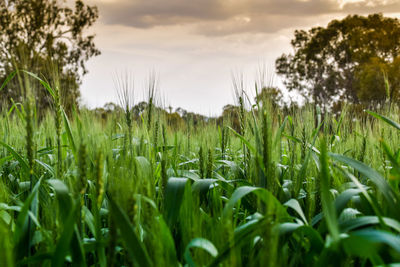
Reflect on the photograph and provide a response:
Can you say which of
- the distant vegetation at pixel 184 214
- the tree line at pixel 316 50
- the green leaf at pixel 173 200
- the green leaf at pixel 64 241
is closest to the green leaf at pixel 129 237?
the distant vegetation at pixel 184 214

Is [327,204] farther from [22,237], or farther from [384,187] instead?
A: [22,237]

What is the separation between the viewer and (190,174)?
172 cm

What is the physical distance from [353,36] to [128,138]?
81.3ft

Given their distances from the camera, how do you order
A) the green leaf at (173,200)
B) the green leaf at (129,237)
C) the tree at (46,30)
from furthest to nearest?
the tree at (46,30) < the green leaf at (173,200) < the green leaf at (129,237)

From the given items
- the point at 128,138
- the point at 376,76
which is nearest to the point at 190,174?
the point at 128,138

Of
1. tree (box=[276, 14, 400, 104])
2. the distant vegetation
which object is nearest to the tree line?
tree (box=[276, 14, 400, 104])

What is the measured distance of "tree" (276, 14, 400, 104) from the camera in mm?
22781

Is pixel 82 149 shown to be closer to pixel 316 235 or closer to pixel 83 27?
pixel 316 235

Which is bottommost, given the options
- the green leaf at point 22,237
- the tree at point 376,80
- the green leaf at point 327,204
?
the green leaf at point 22,237

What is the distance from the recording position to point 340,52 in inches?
977

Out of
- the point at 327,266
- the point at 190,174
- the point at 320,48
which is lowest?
the point at 327,266

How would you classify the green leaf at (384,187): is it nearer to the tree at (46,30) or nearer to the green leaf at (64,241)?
the green leaf at (64,241)

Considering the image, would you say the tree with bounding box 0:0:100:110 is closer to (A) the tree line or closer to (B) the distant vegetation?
(A) the tree line

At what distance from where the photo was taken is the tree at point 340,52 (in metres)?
22.8
